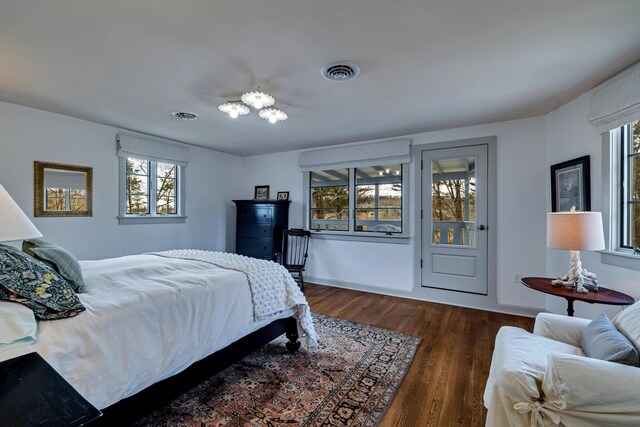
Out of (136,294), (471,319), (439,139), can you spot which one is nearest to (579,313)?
(471,319)

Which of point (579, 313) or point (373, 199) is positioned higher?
point (373, 199)

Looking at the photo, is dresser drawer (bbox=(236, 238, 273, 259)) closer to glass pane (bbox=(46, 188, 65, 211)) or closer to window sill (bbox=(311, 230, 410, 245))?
window sill (bbox=(311, 230, 410, 245))

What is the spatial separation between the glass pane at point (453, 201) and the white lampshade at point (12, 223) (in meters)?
3.87

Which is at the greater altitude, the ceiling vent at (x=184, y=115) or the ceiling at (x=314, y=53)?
the ceiling vent at (x=184, y=115)

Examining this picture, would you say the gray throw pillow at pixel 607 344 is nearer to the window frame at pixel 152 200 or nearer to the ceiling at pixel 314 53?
the ceiling at pixel 314 53

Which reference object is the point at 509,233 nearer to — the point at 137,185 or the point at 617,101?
the point at 617,101

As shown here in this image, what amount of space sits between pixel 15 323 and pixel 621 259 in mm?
3707

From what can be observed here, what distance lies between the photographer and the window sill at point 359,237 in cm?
410

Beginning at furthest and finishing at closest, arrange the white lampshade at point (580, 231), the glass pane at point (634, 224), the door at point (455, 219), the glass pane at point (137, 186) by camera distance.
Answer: the glass pane at point (137, 186) < the door at point (455, 219) < the glass pane at point (634, 224) < the white lampshade at point (580, 231)

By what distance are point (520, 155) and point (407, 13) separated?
2.66 metres

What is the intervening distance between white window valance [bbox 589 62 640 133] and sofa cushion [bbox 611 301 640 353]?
4.91ft

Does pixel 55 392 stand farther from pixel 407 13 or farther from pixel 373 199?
pixel 373 199

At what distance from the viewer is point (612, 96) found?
2221 mm

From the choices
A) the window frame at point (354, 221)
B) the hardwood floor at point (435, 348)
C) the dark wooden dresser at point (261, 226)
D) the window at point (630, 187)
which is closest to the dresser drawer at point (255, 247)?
the dark wooden dresser at point (261, 226)
